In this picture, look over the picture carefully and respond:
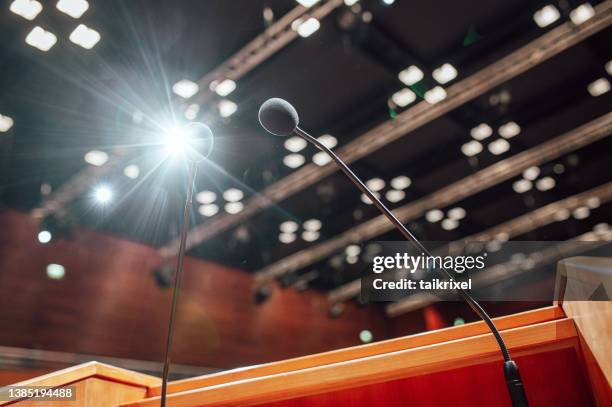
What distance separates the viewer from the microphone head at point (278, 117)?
1001 mm

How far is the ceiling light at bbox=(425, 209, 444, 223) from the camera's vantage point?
5855 millimetres

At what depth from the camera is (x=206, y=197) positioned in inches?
217

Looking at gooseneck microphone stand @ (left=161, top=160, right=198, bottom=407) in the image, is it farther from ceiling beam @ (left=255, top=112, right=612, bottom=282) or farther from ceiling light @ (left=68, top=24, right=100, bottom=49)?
ceiling beam @ (left=255, top=112, right=612, bottom=282)

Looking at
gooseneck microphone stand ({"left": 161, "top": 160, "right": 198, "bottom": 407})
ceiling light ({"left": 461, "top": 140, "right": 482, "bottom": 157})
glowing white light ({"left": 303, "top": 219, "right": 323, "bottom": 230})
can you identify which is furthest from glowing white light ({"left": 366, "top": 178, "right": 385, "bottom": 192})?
gooseneck microphone stand ({"left": 161, "top": 160, "right": 198, "bottom": 407})

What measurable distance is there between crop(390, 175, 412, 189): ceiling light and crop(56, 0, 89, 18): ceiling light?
10.5 ft

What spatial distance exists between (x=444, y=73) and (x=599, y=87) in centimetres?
131

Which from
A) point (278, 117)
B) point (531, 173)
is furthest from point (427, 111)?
point (278, 117)

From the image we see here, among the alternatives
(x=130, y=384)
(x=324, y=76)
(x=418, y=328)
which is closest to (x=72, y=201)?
(x=324, y=76)

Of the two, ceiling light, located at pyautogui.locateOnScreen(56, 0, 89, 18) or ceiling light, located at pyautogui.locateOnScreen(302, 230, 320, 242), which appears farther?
ceiling light, located at pyautogui.locateOnScreen(302, 230, 320, 242)

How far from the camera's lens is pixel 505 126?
466 centimetres

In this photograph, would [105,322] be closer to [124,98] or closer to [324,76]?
[124,98]

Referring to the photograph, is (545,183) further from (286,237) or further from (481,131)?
(286,237)

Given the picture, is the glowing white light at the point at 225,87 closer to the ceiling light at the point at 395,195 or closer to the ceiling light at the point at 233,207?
the ceiling light at the point at 233,207

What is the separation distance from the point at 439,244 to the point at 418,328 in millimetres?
2479
